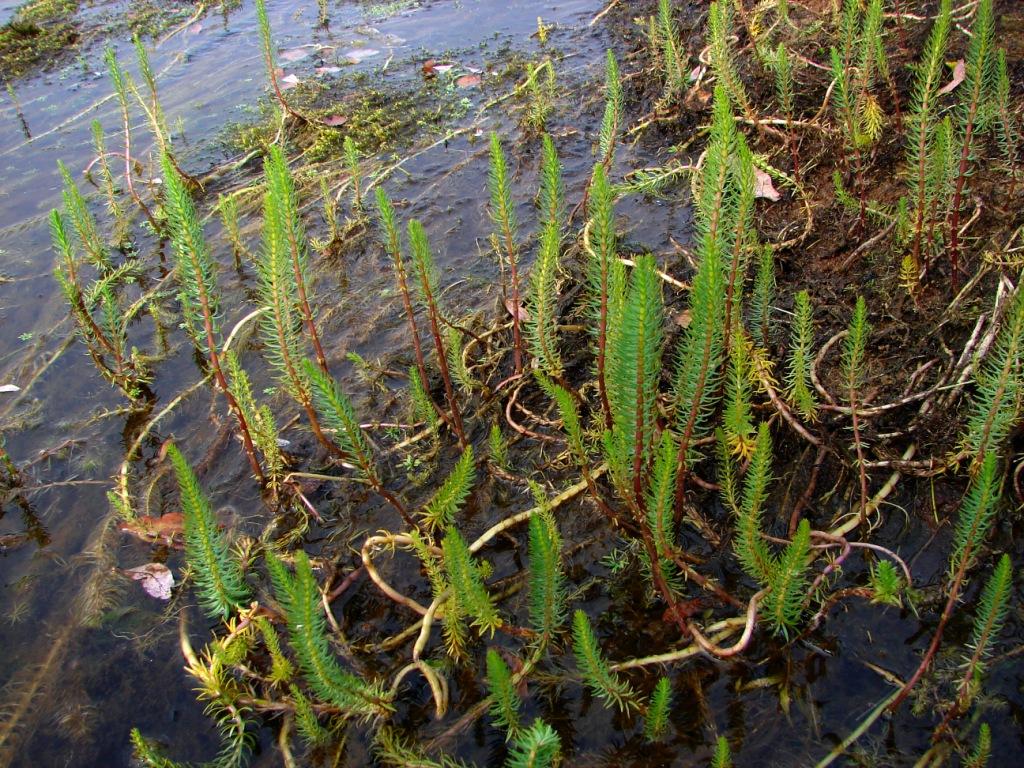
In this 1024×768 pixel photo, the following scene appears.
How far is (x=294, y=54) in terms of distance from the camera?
26.5 feet

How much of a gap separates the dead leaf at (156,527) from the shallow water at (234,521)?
0.25ft

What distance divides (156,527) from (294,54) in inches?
247

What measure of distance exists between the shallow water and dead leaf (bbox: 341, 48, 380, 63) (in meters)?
0.85

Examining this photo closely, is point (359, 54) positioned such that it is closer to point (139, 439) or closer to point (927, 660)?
point (139, 439)

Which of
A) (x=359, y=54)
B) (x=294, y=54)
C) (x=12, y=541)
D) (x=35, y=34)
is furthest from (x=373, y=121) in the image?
(x=35, y=34)

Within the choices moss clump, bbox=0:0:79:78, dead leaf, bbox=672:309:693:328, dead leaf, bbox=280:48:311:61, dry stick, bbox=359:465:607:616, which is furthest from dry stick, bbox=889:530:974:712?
moss clump, bbox=0:0:79:78

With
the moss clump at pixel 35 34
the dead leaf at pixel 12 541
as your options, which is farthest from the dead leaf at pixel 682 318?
the moss clump at pixel 35 34

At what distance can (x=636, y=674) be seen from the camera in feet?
8.29

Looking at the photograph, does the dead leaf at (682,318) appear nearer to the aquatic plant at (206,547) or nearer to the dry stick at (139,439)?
the dry stick at (139,439)

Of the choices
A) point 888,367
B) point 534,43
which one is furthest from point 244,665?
point 534,43

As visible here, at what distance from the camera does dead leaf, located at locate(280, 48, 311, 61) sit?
7980mm

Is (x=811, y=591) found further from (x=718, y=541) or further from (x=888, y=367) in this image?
(x=888, y=367)

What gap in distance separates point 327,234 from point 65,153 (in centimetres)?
280

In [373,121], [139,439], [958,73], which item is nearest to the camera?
[139,439]
